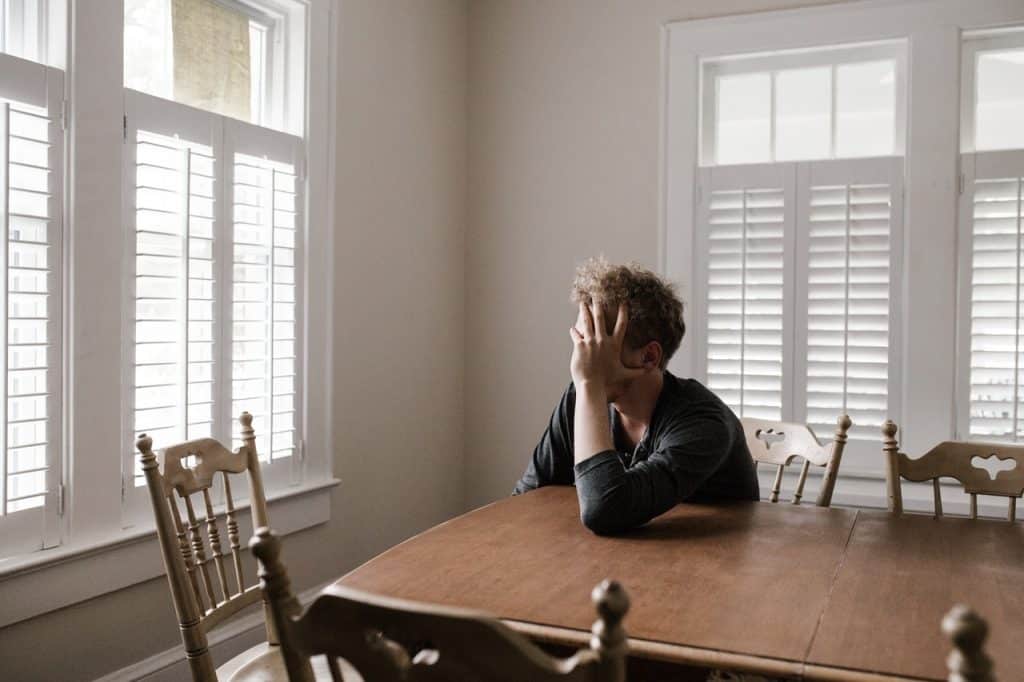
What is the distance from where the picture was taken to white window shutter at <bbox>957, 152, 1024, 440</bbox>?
9.96 ft

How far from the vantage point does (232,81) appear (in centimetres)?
266

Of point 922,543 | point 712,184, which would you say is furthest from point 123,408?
point 712,184

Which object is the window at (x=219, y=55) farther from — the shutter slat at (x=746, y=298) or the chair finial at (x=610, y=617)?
the chair finial at (x=610, y=617)

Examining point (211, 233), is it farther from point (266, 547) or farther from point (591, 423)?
point (266, 547)

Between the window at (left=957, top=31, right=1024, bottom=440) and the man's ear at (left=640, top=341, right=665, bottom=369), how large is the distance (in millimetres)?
1692

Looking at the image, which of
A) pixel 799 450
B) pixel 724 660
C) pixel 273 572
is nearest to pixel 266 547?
pixel 273 572

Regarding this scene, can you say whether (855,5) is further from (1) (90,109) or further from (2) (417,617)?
(2) (417,617)

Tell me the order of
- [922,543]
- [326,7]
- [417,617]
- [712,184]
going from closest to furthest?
1. [417,617]
2. [922,543]
3. [326,7]
4. [712,184]

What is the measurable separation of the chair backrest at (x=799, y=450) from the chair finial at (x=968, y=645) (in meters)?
1.51

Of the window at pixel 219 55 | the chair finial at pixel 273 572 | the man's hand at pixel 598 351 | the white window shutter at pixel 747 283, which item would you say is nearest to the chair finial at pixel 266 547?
the chair finial at pixel 273 572

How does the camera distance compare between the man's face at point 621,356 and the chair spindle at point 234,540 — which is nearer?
the chair spindle at point 234,540

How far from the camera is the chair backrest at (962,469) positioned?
2.04 metres

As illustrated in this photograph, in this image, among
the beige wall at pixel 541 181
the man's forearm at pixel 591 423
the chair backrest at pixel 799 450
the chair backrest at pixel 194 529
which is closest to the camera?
the chair backrest at pixel 194 529

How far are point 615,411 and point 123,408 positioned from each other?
125cm
